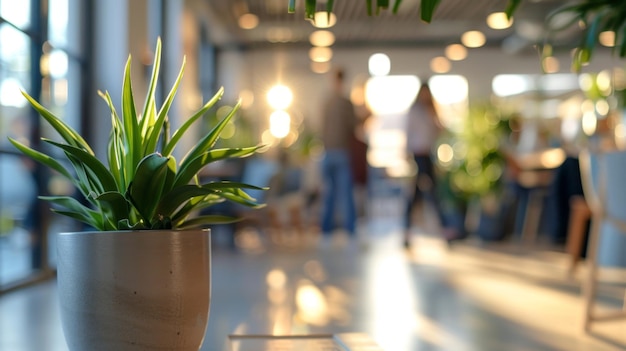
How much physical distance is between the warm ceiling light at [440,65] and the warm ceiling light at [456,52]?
0.14m

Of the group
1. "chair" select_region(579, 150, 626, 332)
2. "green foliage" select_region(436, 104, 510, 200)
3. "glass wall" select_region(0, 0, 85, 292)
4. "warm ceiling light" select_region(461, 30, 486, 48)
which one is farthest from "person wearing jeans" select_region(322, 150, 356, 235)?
"warm ceiling light" select_region(461, 30, 486, 48)

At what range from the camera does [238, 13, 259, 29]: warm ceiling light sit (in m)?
14.2

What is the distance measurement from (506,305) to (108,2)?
4066 mm

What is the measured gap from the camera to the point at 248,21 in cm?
1462

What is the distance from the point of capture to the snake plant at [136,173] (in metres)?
1.89

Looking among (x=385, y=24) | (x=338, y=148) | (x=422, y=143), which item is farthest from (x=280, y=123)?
(x=422, y=143)

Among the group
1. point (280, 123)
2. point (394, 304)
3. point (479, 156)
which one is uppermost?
point (280, 123)

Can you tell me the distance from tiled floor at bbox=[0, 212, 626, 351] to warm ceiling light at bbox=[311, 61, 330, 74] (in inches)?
419

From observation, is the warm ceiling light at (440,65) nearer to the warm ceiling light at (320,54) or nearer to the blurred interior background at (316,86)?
the blurred interior background at (316,86)

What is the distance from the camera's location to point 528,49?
51.9 feet

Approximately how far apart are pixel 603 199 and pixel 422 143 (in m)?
4.25

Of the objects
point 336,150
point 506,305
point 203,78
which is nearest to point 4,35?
point 506,305

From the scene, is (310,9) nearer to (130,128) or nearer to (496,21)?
(130,128)

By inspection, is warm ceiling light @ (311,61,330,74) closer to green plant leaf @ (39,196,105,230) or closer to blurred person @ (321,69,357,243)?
blurred person @ (321,69,357,243)
